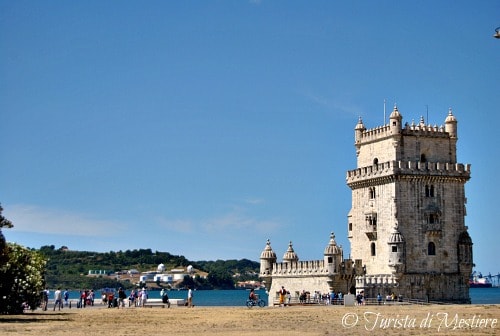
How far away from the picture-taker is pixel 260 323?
4700 centimetres

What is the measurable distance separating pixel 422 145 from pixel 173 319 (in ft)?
118

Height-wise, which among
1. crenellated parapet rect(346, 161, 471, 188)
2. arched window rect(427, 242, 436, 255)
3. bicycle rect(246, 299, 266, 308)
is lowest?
bicycle rect(246, 299, 266, 308)

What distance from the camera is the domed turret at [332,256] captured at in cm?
7762

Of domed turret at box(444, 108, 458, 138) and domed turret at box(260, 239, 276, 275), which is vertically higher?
domed turret at box(444, 108, 458, 138)

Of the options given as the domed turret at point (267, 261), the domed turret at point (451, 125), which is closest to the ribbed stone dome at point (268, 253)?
the domed turret at point (267, 261)

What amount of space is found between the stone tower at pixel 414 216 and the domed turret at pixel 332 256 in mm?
2951

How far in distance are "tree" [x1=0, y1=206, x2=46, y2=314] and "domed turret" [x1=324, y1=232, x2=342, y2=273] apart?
29095mm

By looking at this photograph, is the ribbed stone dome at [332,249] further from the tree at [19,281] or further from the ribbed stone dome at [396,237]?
the tree at [19,281]

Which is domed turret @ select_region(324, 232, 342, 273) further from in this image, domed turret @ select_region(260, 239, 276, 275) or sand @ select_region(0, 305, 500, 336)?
sand @ select_region(0, 305, 500, 336)

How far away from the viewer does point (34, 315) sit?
180ft

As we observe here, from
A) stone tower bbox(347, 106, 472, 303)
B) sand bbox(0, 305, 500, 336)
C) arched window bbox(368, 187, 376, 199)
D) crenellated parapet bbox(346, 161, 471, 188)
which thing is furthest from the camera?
arched window bbox(368, 187, 376, 199)

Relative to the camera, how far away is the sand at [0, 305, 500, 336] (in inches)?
1603

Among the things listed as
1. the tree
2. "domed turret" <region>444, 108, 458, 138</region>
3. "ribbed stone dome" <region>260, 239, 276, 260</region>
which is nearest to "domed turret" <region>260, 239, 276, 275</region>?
"ribbed stone dome" <region>260, 239, 276, 260</region>

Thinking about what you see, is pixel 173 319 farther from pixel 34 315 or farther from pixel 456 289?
pixel 456 289
